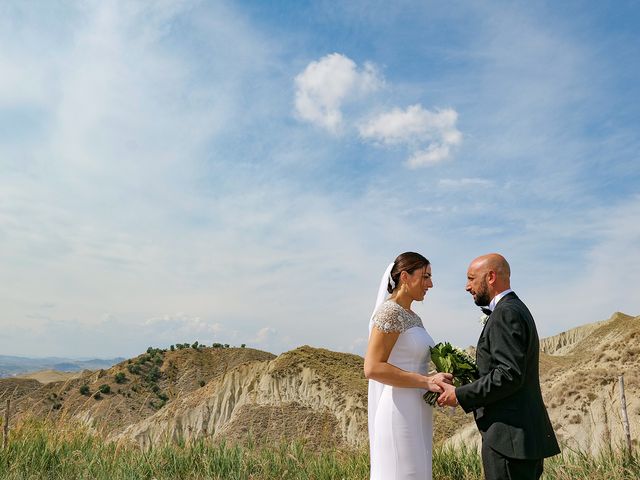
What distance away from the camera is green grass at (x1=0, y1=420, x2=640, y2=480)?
707 centimetres

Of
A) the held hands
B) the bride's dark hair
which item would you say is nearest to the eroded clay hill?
the bride's dark hair

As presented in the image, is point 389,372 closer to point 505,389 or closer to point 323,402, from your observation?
point 505,389

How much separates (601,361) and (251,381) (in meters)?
16.9

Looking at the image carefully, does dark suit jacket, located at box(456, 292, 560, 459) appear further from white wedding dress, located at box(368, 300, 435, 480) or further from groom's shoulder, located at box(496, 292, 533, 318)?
white wedding dress, located at box(368, 300, 435, 480)

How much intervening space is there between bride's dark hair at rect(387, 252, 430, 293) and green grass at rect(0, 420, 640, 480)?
336cm

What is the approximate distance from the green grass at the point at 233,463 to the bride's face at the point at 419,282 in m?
3.30

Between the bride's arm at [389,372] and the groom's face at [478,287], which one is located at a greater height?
the groom's face at [478,287]

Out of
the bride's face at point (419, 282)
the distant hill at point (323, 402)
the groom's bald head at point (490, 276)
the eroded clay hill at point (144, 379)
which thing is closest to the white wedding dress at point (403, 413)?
the bride's face at point (419, 282)

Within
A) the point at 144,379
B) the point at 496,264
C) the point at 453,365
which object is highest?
the point at 144,379

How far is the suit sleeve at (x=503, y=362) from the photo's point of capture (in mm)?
3963

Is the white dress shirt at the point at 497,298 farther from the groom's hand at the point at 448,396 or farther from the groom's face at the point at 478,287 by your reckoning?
the groom's hand at the point at 448,396

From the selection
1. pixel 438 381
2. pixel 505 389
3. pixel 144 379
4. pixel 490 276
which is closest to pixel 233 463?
pixel 438 381

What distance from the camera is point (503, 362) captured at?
3.99 m

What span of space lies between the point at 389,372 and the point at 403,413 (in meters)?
0.37
